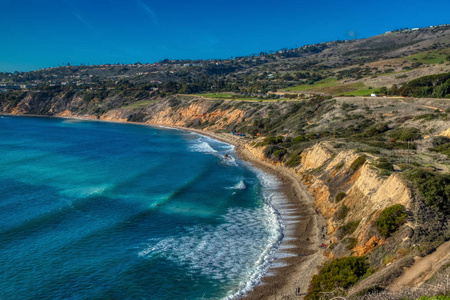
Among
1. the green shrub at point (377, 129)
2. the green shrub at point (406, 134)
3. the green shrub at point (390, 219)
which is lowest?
the green shrub at point (390, 219)

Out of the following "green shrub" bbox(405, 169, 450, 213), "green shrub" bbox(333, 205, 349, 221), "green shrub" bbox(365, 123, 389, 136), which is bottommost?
"green shrub" bbox(333, 205, 349, 221)

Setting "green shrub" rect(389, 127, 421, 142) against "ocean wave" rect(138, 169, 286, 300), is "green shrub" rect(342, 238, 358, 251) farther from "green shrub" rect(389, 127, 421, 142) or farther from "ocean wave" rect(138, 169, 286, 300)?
"green shrub" rect(389, 127, 421, 142)

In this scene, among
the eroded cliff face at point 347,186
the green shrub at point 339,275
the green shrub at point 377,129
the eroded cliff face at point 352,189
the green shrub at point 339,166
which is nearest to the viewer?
the green shrub at point 339,275

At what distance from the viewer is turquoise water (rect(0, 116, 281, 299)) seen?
23031mm

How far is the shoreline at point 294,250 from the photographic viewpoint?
2245cm

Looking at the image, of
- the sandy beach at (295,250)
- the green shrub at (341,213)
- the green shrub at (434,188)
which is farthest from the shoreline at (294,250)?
the green shrub at (434,188)

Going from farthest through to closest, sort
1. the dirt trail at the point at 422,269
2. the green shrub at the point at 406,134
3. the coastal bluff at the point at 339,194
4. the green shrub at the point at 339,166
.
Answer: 1. the green shrub at the point at 406,134
2. the green shrub at the point at 339,166
3. the coastal bluff at the point at 339,194
4. the dirt trail at the point at 422,269

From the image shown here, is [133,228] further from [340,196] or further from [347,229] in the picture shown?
[340,196]

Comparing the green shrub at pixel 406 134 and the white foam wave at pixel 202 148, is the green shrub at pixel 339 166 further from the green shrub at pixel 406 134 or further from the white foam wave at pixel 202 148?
the white foam wave at pixel 202 148

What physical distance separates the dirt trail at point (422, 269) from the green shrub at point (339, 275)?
262cm

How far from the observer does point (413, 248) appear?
65.1ft

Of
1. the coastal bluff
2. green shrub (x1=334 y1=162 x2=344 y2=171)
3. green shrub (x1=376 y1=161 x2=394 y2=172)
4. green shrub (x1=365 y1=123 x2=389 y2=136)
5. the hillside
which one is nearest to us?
the coastal bluff

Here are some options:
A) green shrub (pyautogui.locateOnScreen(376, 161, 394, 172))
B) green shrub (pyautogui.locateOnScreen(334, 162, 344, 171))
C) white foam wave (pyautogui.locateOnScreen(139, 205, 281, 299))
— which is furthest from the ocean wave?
green shrub (pyautogui.locateOnScreen(376, 161, 394, 172))

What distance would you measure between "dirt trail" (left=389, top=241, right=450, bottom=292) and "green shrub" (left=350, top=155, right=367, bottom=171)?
1580 centimetres
